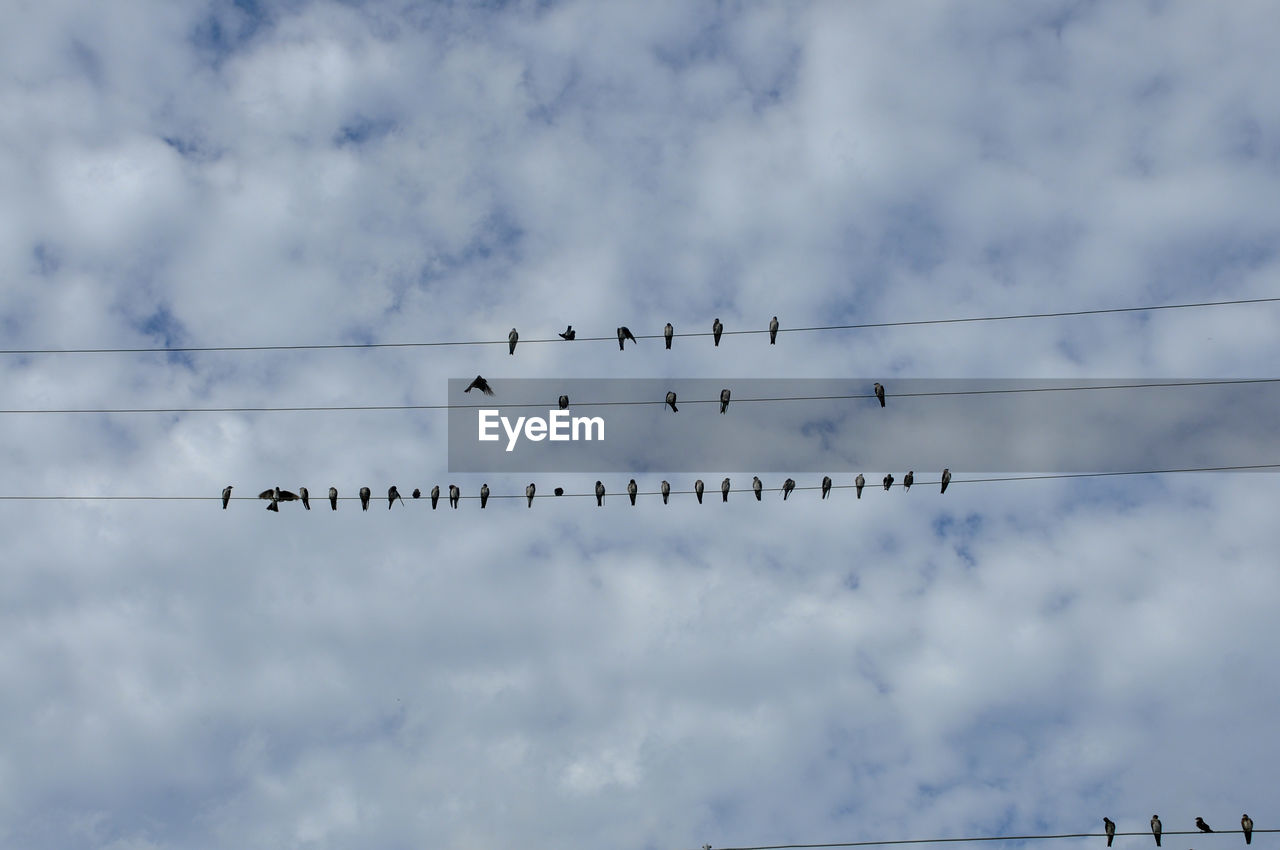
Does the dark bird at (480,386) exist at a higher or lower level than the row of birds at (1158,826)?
higher

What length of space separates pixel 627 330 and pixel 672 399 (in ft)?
7.54

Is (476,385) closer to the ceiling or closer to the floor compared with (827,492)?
closer to the ceiling

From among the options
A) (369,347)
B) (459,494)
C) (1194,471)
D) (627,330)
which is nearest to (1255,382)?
(1194,471)

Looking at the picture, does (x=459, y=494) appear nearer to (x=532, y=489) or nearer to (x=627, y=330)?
(x=532, y=489)

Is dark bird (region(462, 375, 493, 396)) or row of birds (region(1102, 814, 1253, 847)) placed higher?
dark bird (region(462, 375, 493, 396))

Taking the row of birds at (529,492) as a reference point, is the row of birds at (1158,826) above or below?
below

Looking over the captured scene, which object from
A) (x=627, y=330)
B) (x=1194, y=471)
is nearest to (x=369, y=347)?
(x=627, y=330)

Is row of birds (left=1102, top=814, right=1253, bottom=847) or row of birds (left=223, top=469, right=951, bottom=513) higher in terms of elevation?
row of birds (left=223, top=469, right=951, bottom=513)

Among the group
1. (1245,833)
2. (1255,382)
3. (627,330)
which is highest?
(627,330)

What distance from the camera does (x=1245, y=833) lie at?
93.9 feet

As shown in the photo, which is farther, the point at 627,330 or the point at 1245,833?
the point at 627,330

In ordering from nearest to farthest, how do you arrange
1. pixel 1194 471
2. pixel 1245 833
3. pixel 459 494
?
pixel 1194 471
pixel 1245 833
pixel 459 494

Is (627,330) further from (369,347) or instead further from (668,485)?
(369,347)

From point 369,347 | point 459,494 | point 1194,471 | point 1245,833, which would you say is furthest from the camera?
point 459,494
